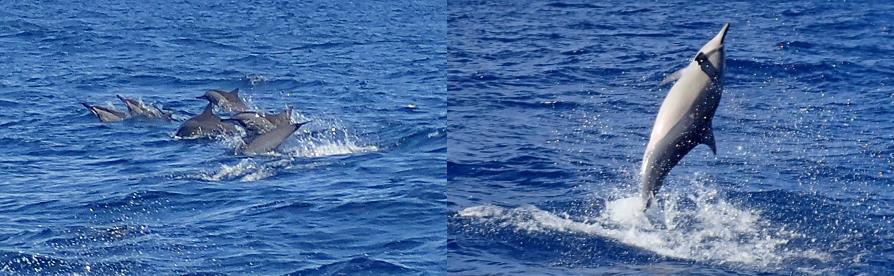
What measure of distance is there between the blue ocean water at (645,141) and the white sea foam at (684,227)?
0.02m

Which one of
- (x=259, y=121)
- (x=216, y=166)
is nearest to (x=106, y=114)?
(x=259, y=121)

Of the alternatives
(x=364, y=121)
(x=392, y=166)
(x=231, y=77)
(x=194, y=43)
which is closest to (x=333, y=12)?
(x=194, y=43)

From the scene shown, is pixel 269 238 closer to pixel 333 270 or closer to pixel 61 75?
pixel 333 270

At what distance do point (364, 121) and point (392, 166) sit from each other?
399 centimetres

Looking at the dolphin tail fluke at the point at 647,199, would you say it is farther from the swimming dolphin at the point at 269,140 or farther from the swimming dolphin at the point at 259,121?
the swimming dolphin at the point at 259,121

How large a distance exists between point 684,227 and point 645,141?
3.27 m

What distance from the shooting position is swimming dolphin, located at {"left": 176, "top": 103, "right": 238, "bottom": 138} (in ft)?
70.7

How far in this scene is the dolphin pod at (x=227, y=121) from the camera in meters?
19.9

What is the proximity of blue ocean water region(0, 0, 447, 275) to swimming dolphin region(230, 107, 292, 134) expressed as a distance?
397 millimetres

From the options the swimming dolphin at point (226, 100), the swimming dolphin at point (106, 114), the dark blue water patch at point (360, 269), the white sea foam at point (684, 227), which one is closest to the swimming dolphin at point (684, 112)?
the white sea foam at point (684, 227)

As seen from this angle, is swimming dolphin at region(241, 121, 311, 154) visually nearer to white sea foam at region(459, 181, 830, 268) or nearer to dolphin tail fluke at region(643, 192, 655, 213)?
white sea foam at region(459, 181, 830, 268)

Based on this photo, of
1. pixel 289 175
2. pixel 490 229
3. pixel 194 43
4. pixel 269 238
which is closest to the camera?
pixel 490 229

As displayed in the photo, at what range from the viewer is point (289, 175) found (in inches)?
728

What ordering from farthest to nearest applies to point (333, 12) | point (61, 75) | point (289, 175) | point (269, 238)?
point (333, 12), point (61, 75), point (289, 175), point (269, 238)
